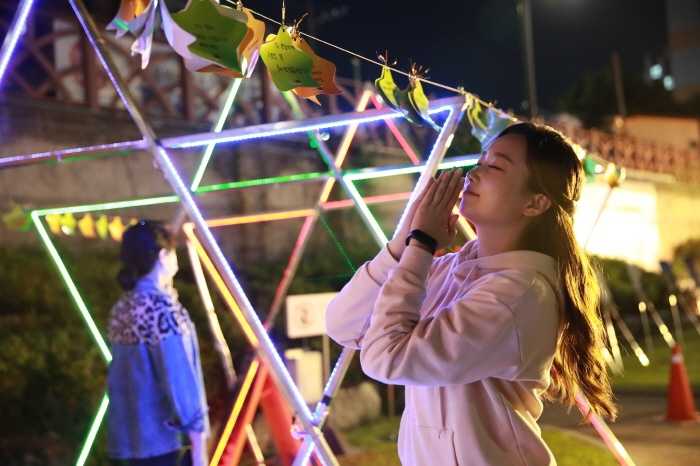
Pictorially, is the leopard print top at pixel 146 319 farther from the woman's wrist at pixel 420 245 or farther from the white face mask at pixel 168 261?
the woman's wrist at pixel 420 245

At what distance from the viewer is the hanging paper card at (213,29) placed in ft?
7.75

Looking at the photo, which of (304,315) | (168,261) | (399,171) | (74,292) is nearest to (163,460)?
(168,261)

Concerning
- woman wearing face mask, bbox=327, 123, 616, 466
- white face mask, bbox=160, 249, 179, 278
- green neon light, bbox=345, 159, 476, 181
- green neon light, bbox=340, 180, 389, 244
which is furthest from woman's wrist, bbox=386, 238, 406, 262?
white face mask, bbox=160, 249, 179, 278

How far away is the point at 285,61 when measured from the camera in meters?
2.60

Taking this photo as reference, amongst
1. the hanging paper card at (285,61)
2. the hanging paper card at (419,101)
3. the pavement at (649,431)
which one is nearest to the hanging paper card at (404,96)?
the hanging paper card at (419,101)

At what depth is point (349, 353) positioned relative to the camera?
11.1 feet

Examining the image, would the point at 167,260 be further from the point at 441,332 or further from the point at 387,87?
the point at 441,332

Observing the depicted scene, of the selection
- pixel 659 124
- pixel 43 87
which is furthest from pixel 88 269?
pixel 659 124

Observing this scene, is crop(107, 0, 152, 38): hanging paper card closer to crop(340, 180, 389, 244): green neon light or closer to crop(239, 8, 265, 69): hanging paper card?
crop(239, 8, 265, 69): hanging paper card

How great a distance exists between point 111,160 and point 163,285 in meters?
6.51

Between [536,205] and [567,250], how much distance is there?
0.15 meters

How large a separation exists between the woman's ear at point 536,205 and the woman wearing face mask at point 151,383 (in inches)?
89.3

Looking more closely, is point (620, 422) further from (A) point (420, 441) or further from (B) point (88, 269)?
(A) point (420, 441)

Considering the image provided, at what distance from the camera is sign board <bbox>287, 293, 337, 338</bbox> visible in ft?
20.5
